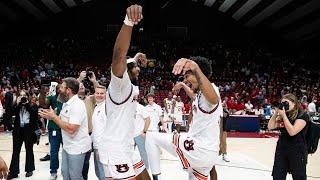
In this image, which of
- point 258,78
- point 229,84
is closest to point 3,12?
point 229,84

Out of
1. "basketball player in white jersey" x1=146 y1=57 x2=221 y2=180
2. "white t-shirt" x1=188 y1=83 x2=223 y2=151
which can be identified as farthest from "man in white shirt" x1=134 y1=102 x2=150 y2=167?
"white t-shirt" x1=188 y1=83 x2=223 y2=151

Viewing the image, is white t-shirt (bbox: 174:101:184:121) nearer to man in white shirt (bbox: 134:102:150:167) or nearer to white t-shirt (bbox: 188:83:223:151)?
man in white shirt (bbox: 134:102:150:167)

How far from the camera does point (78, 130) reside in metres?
5.29

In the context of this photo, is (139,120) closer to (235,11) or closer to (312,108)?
(312,108)

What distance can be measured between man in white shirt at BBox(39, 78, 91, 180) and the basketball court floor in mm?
2497

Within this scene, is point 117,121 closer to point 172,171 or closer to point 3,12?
point 172,171

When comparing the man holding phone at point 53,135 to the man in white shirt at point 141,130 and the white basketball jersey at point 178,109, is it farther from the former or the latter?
the white basketball jersey at point 178,109

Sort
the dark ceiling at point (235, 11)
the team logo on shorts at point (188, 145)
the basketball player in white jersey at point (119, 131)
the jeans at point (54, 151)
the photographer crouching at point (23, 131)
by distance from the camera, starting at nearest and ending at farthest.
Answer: the basketball player in white jersey at point (119, 131) < the team logo on shorts at point (188, 145) < the jeans at point (54, 151) < the photographer crouching at point (23, 131) < the dark ceiling at point (235, 11)

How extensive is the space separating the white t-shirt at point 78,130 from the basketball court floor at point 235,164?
2.55 meters

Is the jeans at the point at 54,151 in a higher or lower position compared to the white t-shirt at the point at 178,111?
lower

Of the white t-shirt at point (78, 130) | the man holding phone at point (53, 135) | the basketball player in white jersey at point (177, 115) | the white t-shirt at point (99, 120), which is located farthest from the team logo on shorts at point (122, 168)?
the basketball player in white jersey at point (177, 115)

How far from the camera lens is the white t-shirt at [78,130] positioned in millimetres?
5152

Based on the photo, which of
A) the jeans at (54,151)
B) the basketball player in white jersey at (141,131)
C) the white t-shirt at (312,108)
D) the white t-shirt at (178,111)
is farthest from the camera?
the white t-shirt at (312,108)

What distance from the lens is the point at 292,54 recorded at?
34500mm
